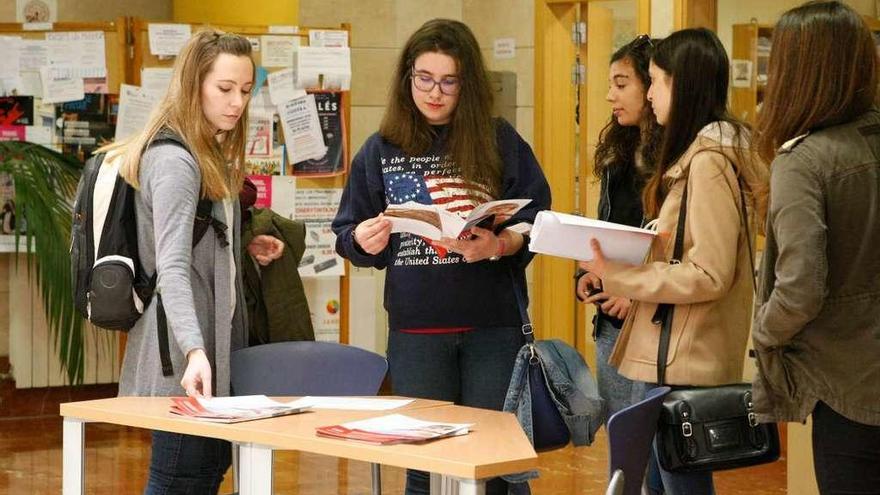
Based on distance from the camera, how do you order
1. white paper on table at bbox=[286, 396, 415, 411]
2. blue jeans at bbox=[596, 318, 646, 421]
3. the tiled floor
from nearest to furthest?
white paper on table at bbox=[286, 396, 415, 411] → blue jeans at bbox=[596, 318, 646, 421] → the tiled floor

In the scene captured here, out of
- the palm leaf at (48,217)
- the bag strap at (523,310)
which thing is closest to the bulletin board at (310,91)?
the palm leaf at (48,217)

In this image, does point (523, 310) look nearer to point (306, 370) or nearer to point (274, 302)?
point (306, 370)

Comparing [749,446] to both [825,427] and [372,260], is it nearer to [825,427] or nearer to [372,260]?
[825,427]

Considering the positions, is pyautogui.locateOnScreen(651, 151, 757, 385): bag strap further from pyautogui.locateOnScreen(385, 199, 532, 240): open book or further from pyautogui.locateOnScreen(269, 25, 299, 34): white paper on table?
pyautogui.locateOnScreen(269, 25, 299, 34): white paper on table

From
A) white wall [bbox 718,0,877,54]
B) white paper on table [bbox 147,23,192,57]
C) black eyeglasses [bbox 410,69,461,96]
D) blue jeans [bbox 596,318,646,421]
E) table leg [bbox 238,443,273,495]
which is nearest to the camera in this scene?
table leg [bbox 238,443,273,495]

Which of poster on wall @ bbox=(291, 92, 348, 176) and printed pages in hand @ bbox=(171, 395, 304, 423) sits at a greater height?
poster on wall @ bbox=(291, 92, 348, 176)

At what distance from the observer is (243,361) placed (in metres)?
3.40

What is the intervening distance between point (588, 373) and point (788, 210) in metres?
0.83

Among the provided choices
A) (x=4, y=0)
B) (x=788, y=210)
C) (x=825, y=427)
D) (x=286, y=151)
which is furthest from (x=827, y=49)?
(x=4, y=0)

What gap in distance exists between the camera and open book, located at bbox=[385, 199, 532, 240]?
3238mm

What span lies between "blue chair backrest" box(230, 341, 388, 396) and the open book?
0.43 m

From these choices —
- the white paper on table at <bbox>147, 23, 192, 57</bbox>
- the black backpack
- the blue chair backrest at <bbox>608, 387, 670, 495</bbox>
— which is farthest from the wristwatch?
the white paper on table at <bbox>147, 23, 192, 57</bbox>

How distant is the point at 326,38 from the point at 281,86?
34cm

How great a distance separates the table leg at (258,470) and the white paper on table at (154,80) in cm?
410
